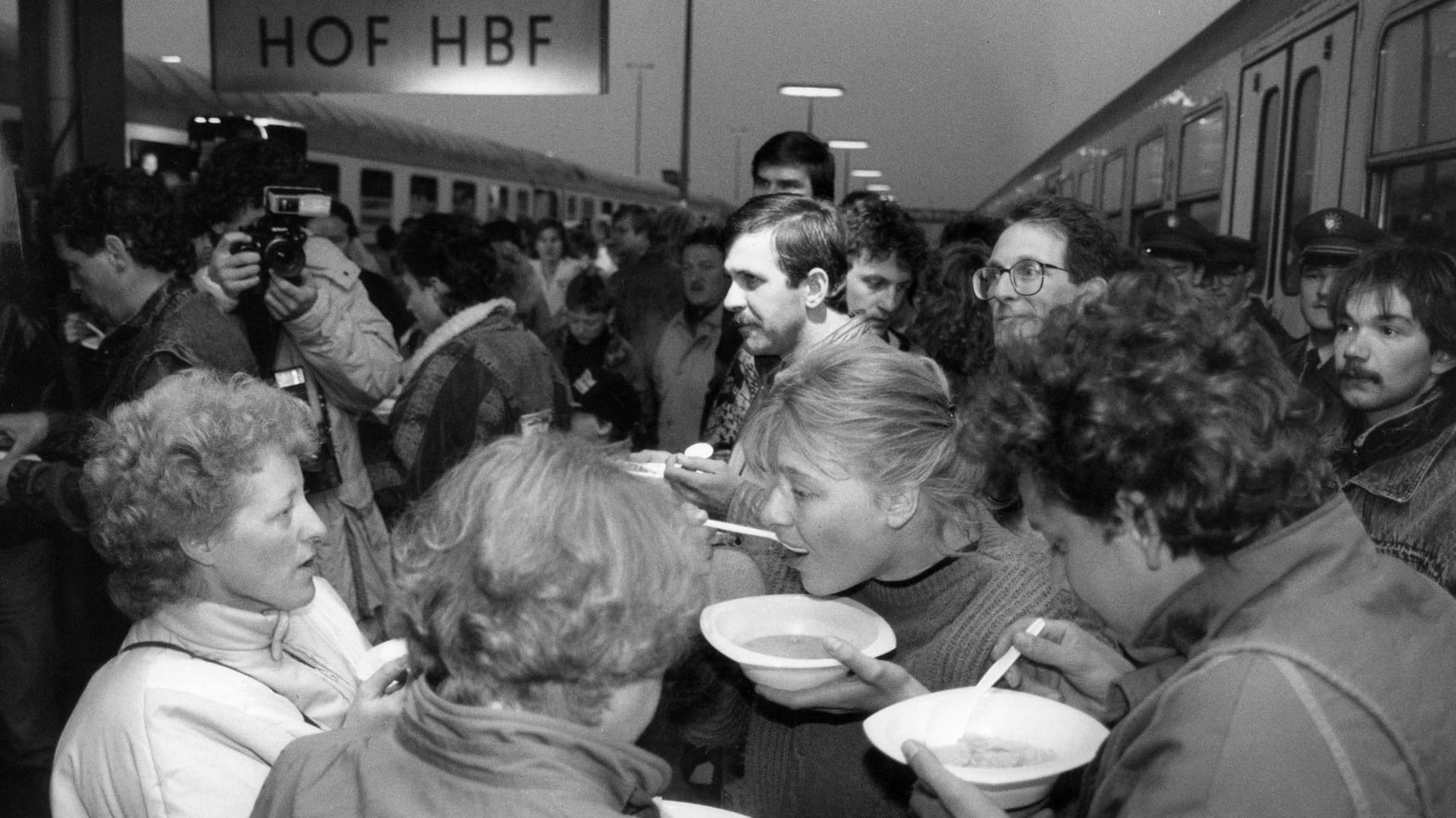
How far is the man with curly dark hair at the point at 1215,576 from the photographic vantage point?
108 centimetres

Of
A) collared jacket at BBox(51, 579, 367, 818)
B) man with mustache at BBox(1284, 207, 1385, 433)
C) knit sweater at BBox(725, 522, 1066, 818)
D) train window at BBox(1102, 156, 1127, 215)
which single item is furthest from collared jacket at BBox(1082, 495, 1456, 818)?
train window at BBox(1102, 156, 1127, 215)

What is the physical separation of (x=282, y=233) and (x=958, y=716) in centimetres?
262

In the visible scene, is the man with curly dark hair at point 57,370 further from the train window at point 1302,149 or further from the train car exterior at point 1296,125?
the train window at point 1302,149

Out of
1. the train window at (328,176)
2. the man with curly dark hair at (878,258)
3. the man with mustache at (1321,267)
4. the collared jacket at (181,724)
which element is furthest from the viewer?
the train window at (328,176)

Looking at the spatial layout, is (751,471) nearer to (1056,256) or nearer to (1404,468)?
(1056,256)

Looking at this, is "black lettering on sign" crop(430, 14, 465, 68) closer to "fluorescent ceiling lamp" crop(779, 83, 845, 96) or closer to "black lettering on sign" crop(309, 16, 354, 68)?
"black lettering on sign" crop(309, 16, 354, 68)

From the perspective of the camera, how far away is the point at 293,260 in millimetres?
3451

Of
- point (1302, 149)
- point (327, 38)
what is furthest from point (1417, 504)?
point (327, 38)

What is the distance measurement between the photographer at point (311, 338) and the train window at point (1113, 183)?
570 cm

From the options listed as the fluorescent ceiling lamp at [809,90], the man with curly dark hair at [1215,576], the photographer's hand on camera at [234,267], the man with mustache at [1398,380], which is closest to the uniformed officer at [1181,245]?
the man with mustache at [1398,380]

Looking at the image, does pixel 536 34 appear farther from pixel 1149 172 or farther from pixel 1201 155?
pixel 1149 172

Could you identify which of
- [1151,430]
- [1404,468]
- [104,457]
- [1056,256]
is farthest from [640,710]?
[1404,468]

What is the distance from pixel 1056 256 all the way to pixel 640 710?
1864 millimetres

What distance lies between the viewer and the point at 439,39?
15.0 ft
